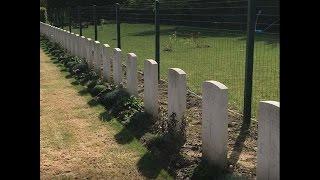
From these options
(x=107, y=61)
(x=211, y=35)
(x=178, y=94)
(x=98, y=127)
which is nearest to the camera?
(x=178, y=94)

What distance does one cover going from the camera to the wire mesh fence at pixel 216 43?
33.0 feet

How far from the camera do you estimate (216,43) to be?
79.2ft

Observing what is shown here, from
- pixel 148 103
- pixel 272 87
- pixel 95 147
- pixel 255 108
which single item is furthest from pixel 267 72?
pixel 95 147

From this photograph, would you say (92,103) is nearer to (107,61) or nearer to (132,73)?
(132,73)

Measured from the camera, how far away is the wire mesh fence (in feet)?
33.0

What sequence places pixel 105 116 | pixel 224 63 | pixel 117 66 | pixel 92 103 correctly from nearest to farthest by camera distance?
pixel 105 116 < pixel 92 103 < pixel 117 66 < pixel 224 63

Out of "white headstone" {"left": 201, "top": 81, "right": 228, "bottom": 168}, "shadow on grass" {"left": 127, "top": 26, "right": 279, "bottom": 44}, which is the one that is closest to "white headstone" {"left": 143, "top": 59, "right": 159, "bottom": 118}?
"white headstone" {"left": 201, "top": 81, "right": 228, "bottom": 168}

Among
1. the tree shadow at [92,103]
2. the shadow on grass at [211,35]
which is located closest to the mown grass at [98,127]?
the tree shadow at [92,103]

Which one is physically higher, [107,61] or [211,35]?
[211,35]

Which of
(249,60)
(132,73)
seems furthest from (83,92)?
(249,60)

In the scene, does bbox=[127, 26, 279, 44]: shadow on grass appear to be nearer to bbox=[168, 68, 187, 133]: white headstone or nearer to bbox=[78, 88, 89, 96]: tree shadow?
Answer: bbox=[78, 88, 89, 96]: tree shadow

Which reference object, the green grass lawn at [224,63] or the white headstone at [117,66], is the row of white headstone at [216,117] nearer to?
the green grass lawn at [224,63]
